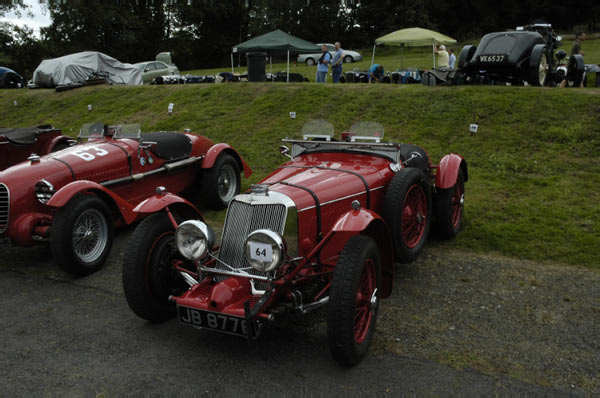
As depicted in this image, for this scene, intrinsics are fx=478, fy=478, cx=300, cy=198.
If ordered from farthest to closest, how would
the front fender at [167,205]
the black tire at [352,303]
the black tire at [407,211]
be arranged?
1. the black tire at [407,211]
2. the front fender at [167,205]
3. the black tire at [352,303]

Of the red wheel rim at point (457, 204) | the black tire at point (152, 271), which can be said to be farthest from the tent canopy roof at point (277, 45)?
the black tire at point (152, 271)

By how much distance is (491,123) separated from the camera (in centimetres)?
921

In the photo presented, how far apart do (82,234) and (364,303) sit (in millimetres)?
3275

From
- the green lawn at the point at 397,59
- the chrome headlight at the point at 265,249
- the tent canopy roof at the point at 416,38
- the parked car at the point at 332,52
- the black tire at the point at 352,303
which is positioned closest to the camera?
the black tire at the point at 352,303

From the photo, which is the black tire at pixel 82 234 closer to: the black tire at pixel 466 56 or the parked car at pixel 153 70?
the black tire at pixel 466 56

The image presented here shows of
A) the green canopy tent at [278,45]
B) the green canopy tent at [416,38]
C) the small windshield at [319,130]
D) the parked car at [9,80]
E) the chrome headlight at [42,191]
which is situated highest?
the green canopy tent at [416,38]

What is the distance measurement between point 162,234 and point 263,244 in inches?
43.8

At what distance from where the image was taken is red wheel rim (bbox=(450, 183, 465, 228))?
5.84 metres

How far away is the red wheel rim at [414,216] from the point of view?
4734mm

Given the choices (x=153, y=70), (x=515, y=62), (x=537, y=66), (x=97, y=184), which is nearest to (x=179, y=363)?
(x=97, y=184)

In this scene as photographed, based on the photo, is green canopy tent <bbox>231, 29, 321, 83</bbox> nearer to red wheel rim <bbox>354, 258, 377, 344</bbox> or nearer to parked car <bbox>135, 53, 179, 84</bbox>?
parked car <bbox>135, 53, 179, 84</bbox>

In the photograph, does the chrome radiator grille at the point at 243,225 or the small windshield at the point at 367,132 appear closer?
the chrome radiator grille at the point at 243,225

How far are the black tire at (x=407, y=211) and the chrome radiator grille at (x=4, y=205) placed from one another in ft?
13.0

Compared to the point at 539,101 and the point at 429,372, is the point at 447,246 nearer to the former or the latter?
the point at 429,372
